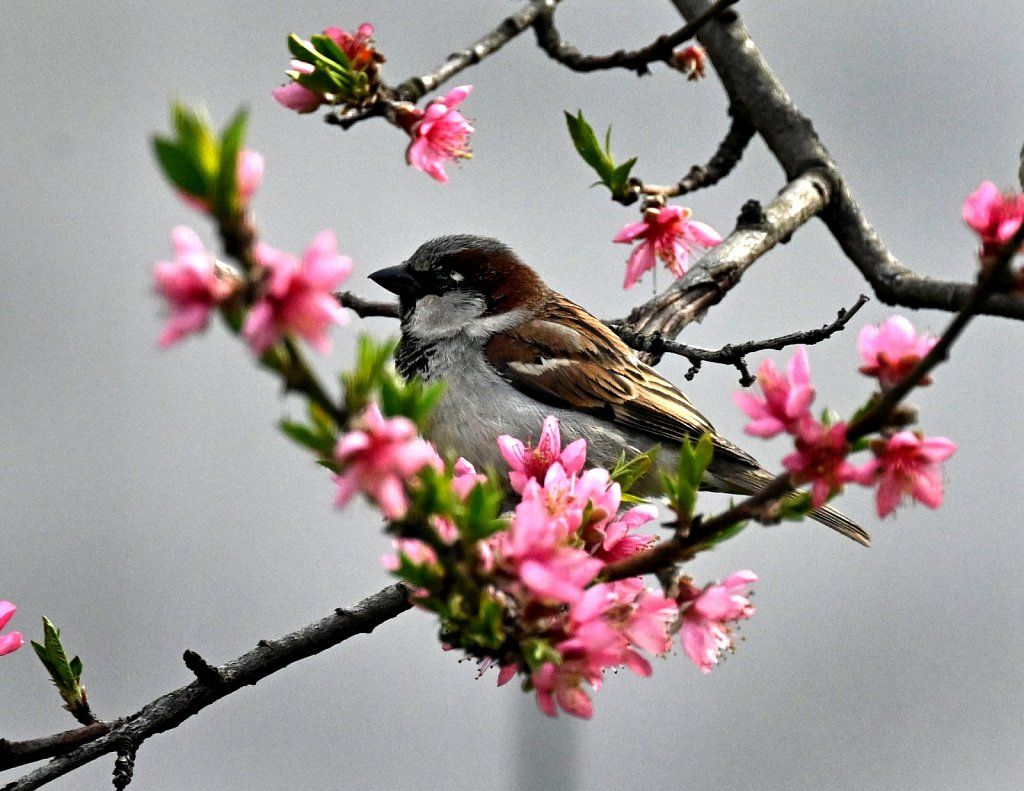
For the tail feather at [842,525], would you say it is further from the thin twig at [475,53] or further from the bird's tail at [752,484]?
the thin twig at [475,53]

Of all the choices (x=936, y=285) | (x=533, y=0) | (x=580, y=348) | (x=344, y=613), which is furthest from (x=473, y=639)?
(x=533, y=0)

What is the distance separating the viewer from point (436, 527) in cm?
96

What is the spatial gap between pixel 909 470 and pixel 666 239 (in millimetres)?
1472

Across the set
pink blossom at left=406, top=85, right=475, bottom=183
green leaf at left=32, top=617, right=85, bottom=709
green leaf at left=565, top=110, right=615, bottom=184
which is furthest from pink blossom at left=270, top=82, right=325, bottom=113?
green leaf at left=32, top=617, right=85, bottom=709

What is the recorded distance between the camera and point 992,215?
1.02 meters

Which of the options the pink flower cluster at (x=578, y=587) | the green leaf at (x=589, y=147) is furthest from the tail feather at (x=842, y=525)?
the pink flower cluster at (x=578, y=587)

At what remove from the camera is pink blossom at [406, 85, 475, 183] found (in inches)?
83.7

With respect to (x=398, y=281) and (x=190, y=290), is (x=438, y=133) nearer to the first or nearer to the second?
(x=398, y=281)

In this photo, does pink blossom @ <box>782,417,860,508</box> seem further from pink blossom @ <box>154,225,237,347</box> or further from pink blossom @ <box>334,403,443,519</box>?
pink blossom @ <box>154,225,237,347</box>

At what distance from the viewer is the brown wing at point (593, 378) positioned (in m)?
2.75

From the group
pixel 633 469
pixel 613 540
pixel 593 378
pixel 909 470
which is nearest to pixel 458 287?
pixel 593 378

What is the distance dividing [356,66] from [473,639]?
4.63 feet

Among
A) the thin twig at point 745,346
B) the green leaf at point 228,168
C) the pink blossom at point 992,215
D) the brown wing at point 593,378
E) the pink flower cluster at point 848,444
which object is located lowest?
the pink flower cluster at point 848,444

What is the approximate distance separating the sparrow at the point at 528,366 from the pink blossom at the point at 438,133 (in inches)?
25.0
